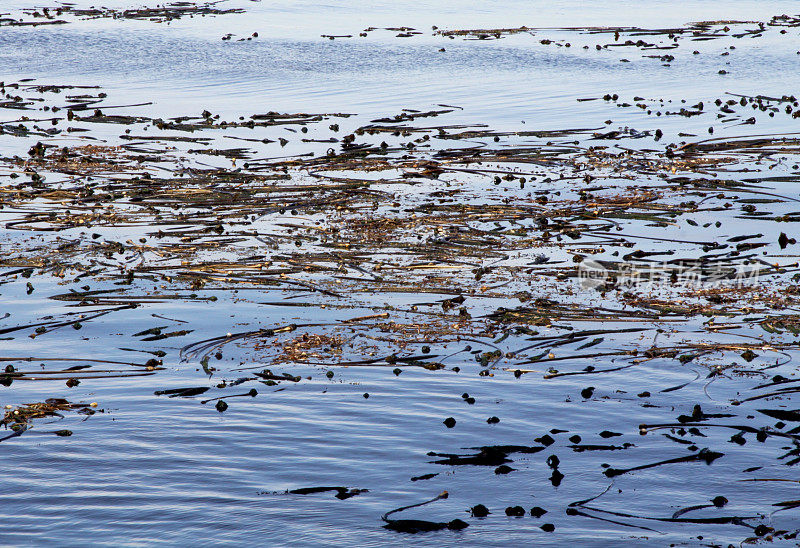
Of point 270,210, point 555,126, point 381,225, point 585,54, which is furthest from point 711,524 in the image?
point 585,54

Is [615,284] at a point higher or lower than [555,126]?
lower

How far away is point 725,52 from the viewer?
2553cm

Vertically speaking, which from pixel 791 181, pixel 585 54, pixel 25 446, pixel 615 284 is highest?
pixel 585 54

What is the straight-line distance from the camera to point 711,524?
14.7 feet

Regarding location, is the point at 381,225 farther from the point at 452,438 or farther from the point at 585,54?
the point at 585,54

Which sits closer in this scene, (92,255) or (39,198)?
(92,255)

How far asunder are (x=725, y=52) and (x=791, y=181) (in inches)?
583

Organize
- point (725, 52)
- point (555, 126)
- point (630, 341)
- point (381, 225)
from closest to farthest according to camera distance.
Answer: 1. point (630, 341)
2. point (381, 225)
3. point (555, 126)
4. point (725, 52)

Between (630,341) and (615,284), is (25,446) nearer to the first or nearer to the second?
(630,341)

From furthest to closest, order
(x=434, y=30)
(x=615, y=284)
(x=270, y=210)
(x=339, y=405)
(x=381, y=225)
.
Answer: (x=434, y=30)
(x=270, y=210)
(x=381, y=225)
(x=615, y=284)
(x=339, y=405)

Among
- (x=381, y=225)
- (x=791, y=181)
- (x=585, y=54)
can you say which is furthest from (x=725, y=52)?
(x=381, y=225)

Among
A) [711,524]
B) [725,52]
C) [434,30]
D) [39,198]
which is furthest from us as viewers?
[434,30]

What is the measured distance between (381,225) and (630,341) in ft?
14.8

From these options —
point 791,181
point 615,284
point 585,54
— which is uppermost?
point 585,54
